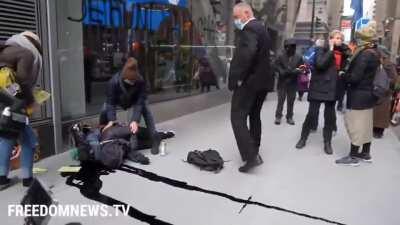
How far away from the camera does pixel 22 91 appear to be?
420cm

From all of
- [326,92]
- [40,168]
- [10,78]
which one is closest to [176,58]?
[326,92]

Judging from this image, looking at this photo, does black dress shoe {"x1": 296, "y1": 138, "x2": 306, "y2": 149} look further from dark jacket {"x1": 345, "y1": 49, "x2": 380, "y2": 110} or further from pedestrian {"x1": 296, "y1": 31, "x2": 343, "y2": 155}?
dark jacket {"x1": 345, "y1": 49, "x2": 380, "y2": 110}

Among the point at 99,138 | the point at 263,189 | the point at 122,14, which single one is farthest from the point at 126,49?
the point at 263,189

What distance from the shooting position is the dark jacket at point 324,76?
19.4ft

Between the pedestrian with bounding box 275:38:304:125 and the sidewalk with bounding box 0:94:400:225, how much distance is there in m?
1.71

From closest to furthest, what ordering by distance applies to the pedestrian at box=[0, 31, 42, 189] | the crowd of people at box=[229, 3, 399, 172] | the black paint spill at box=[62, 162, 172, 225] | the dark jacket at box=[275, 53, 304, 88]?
the black paint spill at box=[62, 162, 172, 225] < the pedestrian at box=[0, 31, 42, 189] < the crowd of people at box=[229, 3, 399, 172] < the dark jacket at box=[275, 53, 304, 88]

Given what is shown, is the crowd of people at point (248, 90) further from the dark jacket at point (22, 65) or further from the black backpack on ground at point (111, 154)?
the black backpack on ground at point (111, 154)

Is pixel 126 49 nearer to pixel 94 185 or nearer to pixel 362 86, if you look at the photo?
pixel 94 185

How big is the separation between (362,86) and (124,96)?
121 inches

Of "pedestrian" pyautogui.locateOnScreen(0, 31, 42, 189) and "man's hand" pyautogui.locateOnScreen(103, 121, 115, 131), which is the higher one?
"pedestrian" pyautogui.locateOnScreen(0, 31, 42, 189)

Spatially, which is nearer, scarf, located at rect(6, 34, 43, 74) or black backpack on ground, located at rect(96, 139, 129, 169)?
scarf, located at rect(6, 34, 43, 74)

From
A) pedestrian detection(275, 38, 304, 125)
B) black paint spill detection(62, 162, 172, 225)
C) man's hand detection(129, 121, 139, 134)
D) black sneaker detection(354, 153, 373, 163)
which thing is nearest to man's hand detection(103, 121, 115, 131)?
man's hand detection(129, 121, 139, 134)

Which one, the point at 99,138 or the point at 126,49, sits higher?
the point at 126,49

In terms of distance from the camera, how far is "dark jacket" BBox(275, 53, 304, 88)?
8.06 m
